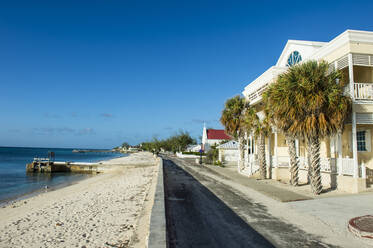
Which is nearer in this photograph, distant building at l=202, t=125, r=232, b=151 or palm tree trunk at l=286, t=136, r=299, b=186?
palm tree trunk at l=286, t=136, r=299, b=186

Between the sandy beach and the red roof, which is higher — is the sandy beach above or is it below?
below

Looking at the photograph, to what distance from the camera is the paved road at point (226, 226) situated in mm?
5887

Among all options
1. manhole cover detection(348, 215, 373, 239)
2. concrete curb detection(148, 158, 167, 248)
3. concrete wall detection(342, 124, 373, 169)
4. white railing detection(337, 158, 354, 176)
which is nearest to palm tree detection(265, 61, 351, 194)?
white railing detection(337, 158, 354, 176)

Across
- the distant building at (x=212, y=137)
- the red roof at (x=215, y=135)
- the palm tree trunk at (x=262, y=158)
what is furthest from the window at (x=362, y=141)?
the red roof at (x=215, y=135)

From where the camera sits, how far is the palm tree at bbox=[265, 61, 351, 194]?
11484 mm

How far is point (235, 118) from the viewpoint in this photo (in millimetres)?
24344

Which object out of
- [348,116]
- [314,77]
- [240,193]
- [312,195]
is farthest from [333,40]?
[240,193]

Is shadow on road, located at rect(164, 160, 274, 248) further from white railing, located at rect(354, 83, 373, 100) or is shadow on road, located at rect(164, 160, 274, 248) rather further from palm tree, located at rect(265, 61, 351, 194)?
white railing, located at rect(354, 83, 373, 100)

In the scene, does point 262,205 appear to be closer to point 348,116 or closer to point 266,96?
point 348,116

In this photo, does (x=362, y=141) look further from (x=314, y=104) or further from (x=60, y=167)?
(x=60, y=167)

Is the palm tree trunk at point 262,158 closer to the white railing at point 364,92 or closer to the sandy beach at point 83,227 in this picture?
the white railing at point 364,92

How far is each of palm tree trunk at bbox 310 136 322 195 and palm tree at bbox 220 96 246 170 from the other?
11.6 m

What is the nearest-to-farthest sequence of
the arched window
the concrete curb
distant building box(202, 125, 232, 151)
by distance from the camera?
1. the concrete curb
2. the arched window
3. distant building box(202, 125, 232, 151)

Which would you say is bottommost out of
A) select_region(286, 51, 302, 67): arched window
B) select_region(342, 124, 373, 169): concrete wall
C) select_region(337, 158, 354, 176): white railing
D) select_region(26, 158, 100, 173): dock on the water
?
select_region(26, 158, 100, 173): dock on the water
